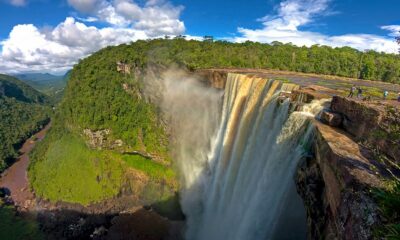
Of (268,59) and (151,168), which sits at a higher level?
(268,59)

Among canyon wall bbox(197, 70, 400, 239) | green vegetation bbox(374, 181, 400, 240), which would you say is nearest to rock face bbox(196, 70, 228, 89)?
canyon wall bbox(197, 70, 400, 239)

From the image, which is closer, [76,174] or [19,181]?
[76,174]

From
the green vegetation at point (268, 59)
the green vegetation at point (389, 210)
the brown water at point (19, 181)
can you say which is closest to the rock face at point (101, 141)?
the brown water at point (19, 181)

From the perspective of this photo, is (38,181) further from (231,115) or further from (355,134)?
(355,134)

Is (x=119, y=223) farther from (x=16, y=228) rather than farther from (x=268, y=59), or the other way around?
(x=268, y=59)

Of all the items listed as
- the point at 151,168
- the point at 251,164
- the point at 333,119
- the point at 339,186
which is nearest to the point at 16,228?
the point at 151,168

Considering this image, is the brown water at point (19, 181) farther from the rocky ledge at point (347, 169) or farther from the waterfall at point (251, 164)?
the rocky ledge at point (347, 169)
